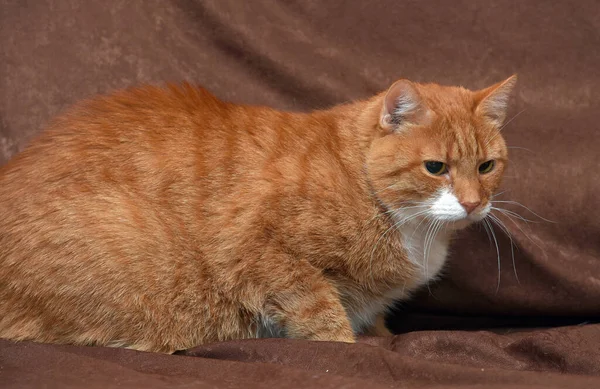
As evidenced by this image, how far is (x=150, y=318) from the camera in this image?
80.4 inches

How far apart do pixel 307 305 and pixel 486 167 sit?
0.66 metres

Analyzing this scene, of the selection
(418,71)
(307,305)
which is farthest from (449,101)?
(307,305)

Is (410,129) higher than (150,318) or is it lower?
higher

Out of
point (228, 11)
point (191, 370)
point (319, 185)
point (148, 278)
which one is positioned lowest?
point (191, 370)

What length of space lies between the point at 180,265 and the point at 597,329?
4.12 ft

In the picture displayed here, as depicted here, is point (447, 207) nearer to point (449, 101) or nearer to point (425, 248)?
point (425, 248)

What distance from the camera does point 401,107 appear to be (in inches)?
83.0

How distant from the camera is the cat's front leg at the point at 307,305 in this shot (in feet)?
6.88

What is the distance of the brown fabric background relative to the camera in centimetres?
258

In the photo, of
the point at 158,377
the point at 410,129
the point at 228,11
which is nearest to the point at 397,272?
the point at 410,129

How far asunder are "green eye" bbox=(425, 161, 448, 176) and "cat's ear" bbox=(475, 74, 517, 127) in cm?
21

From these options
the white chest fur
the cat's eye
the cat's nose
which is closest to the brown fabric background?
the white chest fur

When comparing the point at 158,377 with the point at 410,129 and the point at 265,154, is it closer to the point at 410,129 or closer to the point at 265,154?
the point at 265,154

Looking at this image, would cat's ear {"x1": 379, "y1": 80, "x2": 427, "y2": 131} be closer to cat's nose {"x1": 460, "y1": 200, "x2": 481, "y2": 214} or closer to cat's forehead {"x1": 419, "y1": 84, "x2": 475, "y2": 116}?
cat's forehead {"x1": 419, "y1": 84, "x2": 475, "y2": 116}
